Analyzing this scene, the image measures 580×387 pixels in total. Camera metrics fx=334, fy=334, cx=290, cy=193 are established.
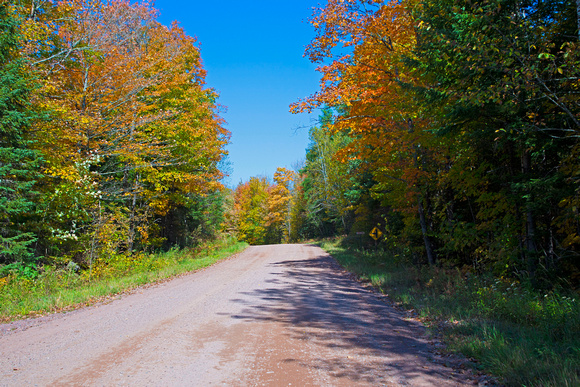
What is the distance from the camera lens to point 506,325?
5.42 meters

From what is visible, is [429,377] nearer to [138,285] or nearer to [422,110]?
[422,110]

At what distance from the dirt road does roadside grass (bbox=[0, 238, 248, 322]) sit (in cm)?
95

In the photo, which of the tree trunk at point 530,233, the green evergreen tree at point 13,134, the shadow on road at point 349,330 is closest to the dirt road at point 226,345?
the shadow on road at point 349,330

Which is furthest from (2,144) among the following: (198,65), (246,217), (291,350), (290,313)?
(246,217)

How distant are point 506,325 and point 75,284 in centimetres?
1214

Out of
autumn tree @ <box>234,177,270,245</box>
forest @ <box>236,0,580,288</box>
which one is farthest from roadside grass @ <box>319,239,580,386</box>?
autumn tree @ <box>234,177,270,245</box>

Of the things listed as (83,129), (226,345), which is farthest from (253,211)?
(226,345)

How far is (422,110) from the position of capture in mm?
10789

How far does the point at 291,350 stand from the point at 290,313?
92.7 inches

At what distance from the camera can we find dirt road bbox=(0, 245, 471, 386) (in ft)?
13.3

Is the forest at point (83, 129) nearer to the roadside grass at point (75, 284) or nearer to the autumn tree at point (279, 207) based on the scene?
the roadside grass at point (75, 284)

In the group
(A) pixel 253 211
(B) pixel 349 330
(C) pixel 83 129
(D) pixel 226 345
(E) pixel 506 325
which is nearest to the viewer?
(D) pixel 226 345

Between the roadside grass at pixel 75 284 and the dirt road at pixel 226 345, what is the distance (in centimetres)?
95

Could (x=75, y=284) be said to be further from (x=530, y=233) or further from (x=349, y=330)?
(x=530, y=233)
